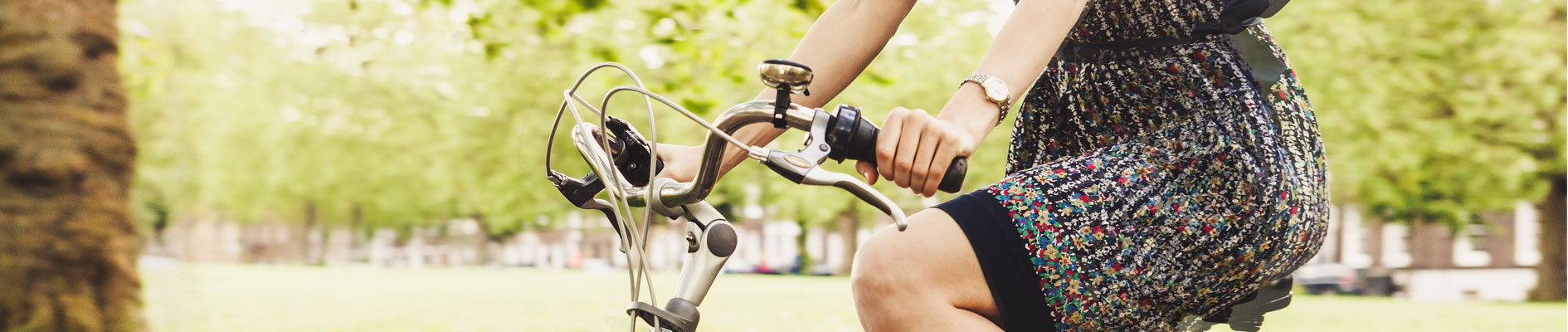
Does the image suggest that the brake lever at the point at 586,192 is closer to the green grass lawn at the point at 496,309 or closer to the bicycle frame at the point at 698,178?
the bicycle frame at the point at 698,178

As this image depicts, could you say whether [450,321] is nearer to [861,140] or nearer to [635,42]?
[635,42]

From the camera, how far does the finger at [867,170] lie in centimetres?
127

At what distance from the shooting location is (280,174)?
80.3 ft

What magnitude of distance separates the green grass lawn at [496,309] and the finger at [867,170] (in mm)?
4214

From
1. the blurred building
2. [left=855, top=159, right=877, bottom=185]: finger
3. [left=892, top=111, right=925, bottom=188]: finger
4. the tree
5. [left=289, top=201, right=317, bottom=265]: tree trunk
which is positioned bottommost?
[left=289, top=201, right=317, bottom=265]: tree trunk

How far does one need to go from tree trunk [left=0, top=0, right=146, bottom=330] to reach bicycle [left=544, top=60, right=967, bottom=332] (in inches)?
134

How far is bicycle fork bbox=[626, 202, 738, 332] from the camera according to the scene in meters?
1.39

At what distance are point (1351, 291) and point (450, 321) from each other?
24905 millimetres

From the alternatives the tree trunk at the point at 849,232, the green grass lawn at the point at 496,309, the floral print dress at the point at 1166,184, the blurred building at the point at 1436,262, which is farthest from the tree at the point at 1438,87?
the floral print dress at the point at 1166,184

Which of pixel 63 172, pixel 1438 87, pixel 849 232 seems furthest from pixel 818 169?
pixel 849 232

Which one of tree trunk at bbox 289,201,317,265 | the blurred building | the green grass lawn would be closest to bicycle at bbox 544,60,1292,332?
the green grass lawn

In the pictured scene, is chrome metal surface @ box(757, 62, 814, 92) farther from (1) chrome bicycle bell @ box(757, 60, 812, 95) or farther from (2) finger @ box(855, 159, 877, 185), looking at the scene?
(2) finger @ box(855, 159, 877, 185)

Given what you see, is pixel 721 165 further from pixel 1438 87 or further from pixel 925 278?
pixel 1438 87

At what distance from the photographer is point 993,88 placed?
1.35m
